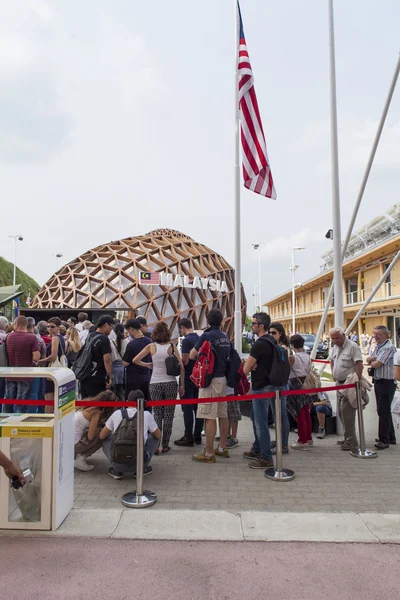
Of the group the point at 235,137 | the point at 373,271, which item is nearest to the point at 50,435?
the point at 235,137

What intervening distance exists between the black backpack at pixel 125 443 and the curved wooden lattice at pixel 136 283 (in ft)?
52.3

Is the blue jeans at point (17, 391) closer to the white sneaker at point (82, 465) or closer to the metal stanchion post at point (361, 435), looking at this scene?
the white sneaker at point (82, 465)

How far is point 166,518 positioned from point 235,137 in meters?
8.81

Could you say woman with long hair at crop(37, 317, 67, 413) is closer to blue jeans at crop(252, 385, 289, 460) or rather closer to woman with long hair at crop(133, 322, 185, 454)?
woman with long hair at crop(133, 322, 185, 454)

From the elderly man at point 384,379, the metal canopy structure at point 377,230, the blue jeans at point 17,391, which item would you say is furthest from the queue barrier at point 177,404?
the metal canopy structure at point 377,230

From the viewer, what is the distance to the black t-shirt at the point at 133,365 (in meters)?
5.81

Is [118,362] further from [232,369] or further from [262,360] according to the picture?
[262,360]

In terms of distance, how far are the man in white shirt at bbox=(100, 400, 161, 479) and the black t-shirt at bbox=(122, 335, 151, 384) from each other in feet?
3.36

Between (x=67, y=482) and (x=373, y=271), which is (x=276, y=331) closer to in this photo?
(x=67, y=482)

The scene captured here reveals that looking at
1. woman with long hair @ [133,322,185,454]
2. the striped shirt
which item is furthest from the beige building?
woman with long hair @ [133,322,185,454]

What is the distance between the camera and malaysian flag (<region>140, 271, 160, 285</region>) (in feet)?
75.5

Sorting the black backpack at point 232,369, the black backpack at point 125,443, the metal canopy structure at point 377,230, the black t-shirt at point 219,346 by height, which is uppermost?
the metal canopy structure at point 377,230

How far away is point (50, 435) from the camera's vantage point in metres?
3.57

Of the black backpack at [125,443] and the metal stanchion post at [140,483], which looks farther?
the black backpack at [125,443]
